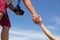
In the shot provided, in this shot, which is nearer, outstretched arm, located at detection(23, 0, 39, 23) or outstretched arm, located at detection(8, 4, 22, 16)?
outstretched arm, located at detection(23, 0, 39, 23)

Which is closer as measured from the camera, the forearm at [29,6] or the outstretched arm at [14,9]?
the forearm at [29,6]

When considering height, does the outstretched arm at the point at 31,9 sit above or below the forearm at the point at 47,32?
above

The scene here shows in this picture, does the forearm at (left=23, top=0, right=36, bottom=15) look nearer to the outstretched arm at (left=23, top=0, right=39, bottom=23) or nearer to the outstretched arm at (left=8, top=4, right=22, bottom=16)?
the outstretched arm at (left=23, top=0, right=39, bottom=23)

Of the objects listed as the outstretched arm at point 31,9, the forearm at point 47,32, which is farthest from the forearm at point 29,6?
the forearm at point 47,32

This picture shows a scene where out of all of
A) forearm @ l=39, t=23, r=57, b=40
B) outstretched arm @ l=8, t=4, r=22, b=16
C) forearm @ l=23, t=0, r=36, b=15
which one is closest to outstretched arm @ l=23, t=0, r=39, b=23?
forearm @ l=23, t=0, r=36, b=15

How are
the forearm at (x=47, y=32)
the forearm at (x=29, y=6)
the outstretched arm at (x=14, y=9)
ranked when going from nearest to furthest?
the forearm at (x=47, y=32) < the forearm at (x=29, y=6) < the outstretched arm at (x=14, y=9)

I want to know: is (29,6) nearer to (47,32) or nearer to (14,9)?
(47,32)

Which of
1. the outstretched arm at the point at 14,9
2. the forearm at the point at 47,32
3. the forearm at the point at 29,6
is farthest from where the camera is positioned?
the outstretched arm at the point at 14,9

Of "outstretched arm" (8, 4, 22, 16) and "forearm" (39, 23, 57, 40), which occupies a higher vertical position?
"outstretched arm" (8, 4, 22, 16)

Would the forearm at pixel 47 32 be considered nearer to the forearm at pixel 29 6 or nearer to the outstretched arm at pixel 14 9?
the forearm at pixel 29 6

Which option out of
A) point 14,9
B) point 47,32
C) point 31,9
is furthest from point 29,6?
point 14,9

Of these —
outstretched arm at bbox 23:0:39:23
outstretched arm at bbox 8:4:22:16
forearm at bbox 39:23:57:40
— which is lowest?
forearm at bbox 39:23:57:40

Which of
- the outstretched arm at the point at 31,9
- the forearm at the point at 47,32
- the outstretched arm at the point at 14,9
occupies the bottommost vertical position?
the forearm at the point at 47,32

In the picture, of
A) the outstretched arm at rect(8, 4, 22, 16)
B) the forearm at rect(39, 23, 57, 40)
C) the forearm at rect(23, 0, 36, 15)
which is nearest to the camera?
the forearm at rect(39, 23, 57, 40)
